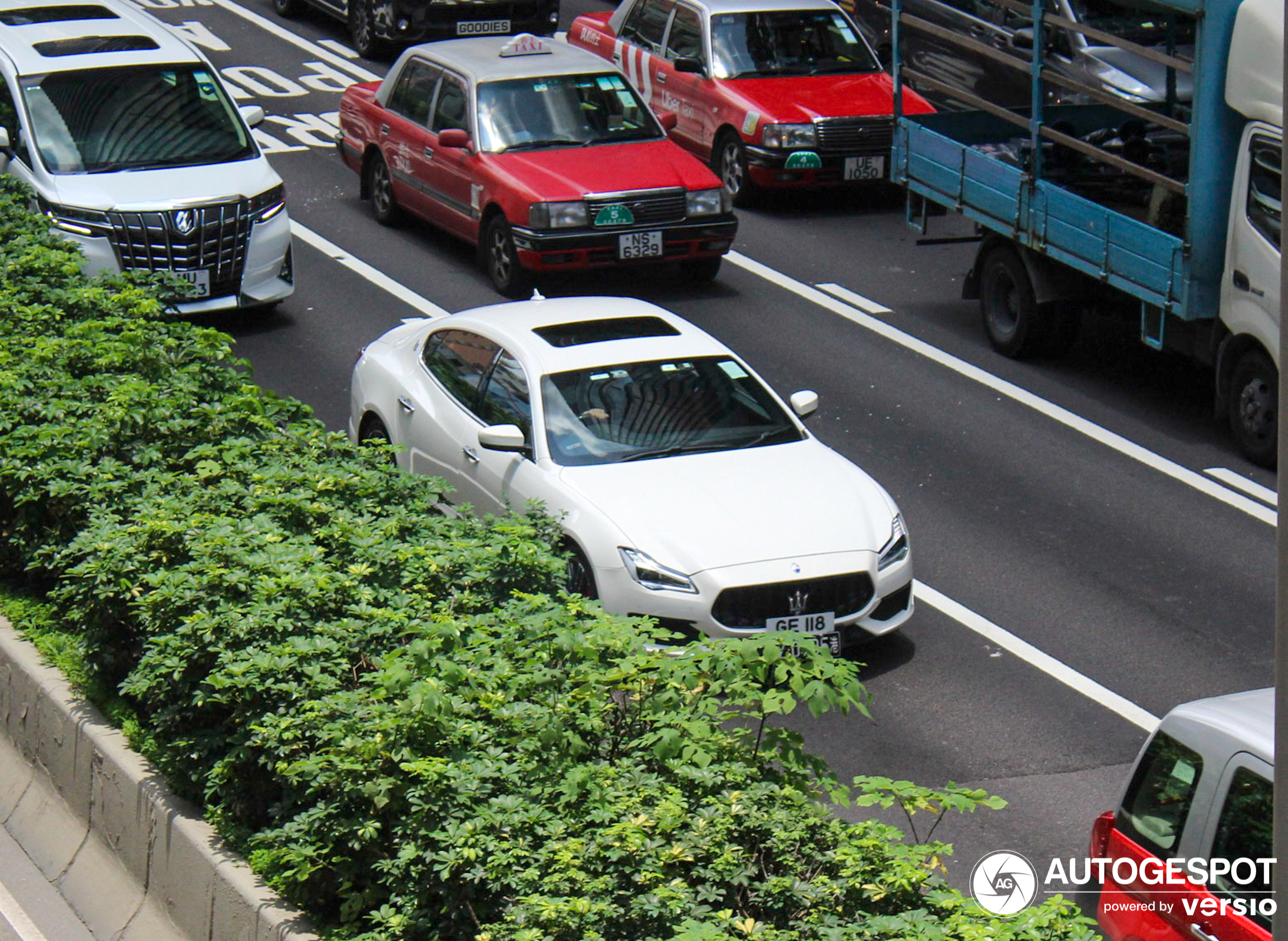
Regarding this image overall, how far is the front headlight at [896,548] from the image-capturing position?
9.27 metres

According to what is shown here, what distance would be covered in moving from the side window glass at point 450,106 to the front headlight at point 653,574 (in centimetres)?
848

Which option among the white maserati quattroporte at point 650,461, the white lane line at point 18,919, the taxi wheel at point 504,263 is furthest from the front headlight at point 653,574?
the taxi wheel at point 504,263

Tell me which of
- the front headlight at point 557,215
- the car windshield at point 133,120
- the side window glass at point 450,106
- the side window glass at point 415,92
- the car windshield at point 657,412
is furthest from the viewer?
the side window glass at point 415,92

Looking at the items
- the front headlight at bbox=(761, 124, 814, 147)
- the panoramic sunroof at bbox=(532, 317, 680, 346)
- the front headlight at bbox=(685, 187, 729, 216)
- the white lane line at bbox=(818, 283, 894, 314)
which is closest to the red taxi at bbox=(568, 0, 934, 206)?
the front headlight at bbox=(761, 124, 814, 147)

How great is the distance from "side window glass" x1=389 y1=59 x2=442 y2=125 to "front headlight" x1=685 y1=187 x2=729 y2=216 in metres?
2.94

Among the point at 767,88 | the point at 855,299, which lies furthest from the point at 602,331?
the point at 767,88

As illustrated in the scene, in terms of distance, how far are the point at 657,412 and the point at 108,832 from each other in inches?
174

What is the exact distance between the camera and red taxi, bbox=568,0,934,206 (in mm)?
18281

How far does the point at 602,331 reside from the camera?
35.3 feet

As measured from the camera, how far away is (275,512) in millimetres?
6867

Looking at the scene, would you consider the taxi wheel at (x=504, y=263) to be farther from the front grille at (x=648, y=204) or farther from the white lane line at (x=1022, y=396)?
the white lane line at (x=1022, y=396)

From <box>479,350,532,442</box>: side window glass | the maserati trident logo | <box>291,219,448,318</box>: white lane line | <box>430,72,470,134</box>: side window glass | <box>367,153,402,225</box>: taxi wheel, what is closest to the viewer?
<box>479,350,532,442</box>: side window glass

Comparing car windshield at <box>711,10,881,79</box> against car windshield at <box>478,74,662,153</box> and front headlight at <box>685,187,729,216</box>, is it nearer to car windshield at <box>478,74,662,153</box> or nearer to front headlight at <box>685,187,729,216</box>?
car windshield at <box>478,74,662,153</box>

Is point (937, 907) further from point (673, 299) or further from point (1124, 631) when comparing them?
point (673, 299)
